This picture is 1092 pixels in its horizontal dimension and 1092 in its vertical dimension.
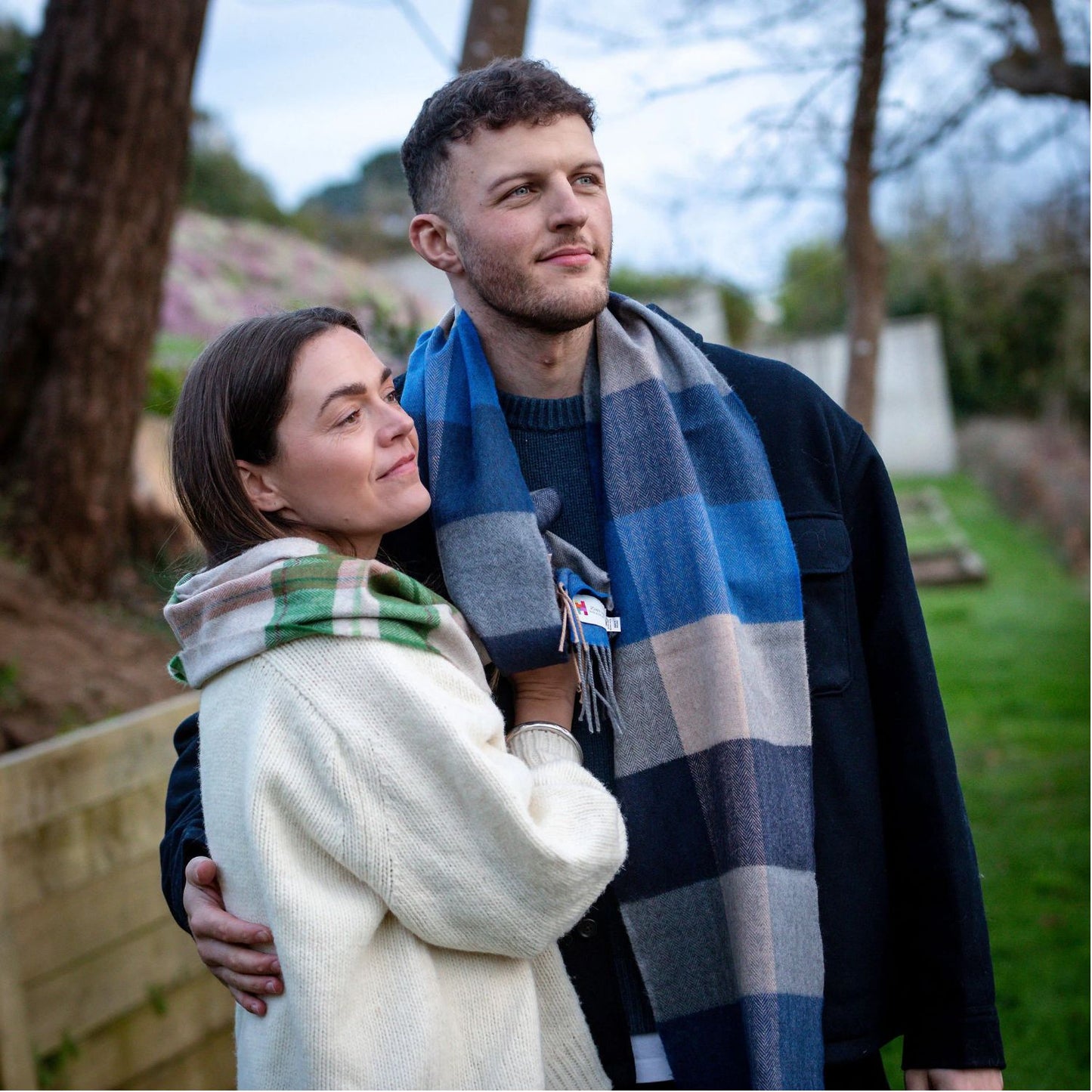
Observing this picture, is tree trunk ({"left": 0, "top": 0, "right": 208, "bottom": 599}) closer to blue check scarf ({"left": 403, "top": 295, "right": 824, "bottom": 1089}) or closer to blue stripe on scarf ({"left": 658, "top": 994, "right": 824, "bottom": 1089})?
blue check scarf ({"left": 403, "top": 295, "right": 824, "bottom": 1089})

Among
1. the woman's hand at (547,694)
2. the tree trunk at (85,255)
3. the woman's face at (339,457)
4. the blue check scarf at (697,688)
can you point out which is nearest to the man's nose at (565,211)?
the blue check scarf at (697,688)

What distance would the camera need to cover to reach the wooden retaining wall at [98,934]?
3139mm

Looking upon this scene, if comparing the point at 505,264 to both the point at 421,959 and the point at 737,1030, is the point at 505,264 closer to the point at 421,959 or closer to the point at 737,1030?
the point at 421,959

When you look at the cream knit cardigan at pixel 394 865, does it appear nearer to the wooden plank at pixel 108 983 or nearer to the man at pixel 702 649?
the man at pixel 702 649

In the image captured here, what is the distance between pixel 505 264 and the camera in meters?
2.00

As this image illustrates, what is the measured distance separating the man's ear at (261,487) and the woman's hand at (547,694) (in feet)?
1.52

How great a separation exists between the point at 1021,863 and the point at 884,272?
265cm

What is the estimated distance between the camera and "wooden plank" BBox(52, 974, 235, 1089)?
3295 millimetres

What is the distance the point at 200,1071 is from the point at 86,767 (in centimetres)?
106

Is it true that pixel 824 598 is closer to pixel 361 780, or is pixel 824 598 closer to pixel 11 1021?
pixel 361 780

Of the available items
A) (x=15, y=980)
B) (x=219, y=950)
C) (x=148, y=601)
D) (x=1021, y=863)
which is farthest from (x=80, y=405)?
(x=1021, y=863)

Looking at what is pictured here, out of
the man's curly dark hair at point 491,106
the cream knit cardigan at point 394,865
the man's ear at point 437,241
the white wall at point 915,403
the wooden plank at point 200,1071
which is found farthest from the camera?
the white wall at point 915,403

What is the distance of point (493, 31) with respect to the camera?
12.9 ft

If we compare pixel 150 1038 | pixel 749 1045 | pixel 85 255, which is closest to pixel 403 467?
pixel 749 1045
